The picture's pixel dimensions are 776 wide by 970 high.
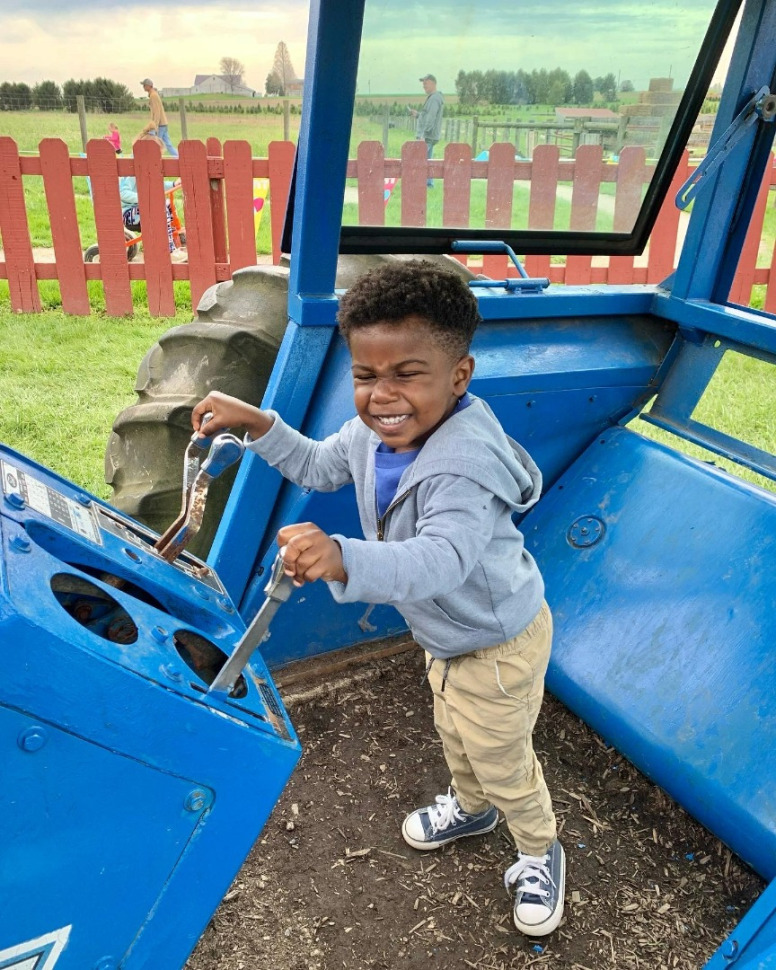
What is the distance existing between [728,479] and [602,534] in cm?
34

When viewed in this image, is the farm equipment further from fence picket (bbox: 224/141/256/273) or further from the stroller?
the stroller

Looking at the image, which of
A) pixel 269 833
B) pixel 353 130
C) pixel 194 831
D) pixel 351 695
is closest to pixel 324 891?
pixel 269 833

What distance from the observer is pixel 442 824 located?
186 cm

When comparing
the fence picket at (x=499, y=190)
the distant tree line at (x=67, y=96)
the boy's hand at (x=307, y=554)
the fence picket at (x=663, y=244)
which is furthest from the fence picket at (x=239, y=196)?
the distant tree line at (x=67, y=96)

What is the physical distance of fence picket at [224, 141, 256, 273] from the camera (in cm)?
594

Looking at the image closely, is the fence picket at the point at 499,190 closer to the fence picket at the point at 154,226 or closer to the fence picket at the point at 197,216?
the fence picket at the point at 197,216

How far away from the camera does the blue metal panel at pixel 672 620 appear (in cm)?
173

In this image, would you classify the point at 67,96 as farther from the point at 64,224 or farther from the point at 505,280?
the point at 505,280

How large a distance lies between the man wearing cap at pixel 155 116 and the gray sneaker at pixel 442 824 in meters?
9.71

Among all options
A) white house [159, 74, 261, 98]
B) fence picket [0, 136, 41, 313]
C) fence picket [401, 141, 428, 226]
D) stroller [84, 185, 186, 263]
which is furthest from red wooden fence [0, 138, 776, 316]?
white house [159, 74, 261, 98]

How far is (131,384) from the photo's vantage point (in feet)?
15.7

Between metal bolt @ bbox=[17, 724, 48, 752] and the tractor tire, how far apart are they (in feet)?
4.33

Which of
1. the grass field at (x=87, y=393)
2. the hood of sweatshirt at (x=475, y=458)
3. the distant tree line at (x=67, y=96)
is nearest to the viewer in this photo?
the hood of sweatshirt at (x=475, y=458)

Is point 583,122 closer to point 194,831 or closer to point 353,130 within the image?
point 353,130
